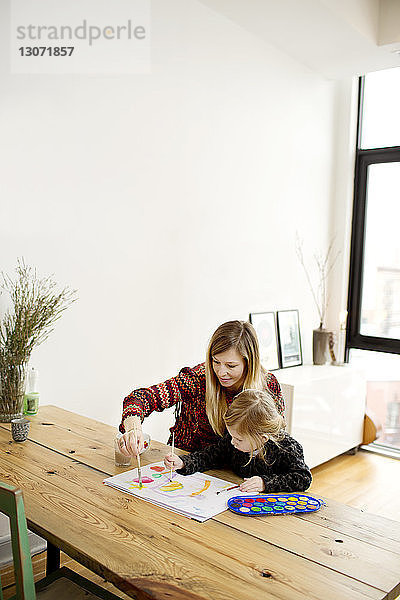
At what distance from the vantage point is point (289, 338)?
4102 mm

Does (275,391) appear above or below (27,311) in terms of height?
below

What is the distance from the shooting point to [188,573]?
1.24 metres

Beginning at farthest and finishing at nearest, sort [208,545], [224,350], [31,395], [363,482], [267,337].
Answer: [267,337], [363,482], [31,395], [224,350], [208,545]

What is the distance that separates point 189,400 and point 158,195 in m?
1.23

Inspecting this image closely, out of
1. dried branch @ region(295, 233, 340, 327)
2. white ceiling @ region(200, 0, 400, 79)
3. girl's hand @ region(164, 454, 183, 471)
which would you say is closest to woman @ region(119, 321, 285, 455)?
girl's hand @ region(164, 454, 183, 471)

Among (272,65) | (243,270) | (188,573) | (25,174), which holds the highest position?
(272,65)

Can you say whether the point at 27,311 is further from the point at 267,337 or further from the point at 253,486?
the point at 267,337

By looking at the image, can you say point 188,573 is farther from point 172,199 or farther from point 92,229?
point 172,199

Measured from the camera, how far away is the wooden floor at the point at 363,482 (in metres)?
3.43

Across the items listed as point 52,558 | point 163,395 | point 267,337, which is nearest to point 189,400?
point 163,395

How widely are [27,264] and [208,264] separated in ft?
3.94

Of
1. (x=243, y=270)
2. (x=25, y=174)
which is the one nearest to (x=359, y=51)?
(x=243, y=270)

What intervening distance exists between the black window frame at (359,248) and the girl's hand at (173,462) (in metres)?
2.95

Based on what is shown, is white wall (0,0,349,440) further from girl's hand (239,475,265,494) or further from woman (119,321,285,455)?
girl's hand (239,475,265,494)
